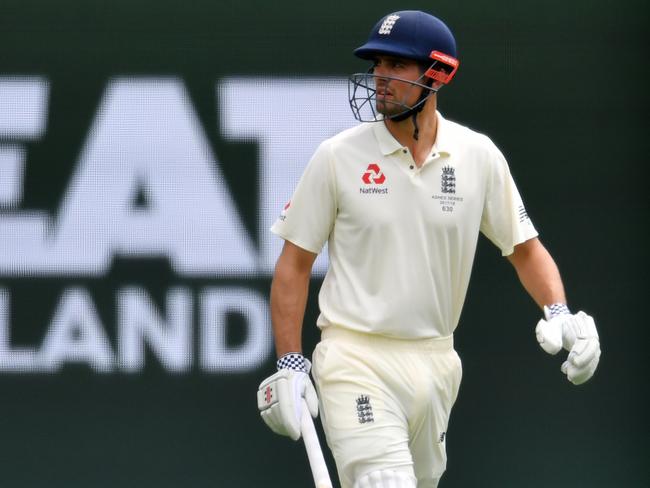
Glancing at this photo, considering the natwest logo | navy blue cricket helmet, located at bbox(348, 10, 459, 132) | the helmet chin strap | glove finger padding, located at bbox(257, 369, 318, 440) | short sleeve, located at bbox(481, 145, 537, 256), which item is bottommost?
glove finger padding, located at bbox(257, 369, 318, 440)

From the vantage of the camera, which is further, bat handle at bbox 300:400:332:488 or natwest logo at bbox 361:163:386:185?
natwest logo at bbox 361:163:386:185

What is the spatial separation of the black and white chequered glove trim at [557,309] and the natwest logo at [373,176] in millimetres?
665

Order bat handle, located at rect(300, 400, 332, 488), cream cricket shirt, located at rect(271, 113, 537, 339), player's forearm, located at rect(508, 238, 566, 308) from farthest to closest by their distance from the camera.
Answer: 1. player's forearm, located at rect(508, 238, 566, 308)
2. cream cricket shirt, located at rect(271, 113, 537, 339)
3. bat handle, located at rect(300, 400, 332, 488)

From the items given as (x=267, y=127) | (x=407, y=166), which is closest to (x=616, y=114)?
(x=267, y=127)

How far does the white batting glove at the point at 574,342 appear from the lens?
175 inches

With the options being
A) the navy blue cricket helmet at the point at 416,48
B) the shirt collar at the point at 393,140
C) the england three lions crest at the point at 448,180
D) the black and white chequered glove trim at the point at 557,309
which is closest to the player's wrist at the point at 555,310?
the black and white chequered glove trim at the point at 557,309

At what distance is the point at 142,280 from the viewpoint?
611 cm

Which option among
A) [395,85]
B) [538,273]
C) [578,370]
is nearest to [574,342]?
[578,370]

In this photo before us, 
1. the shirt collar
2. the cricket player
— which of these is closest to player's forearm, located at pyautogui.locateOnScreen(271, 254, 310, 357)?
the cricket player

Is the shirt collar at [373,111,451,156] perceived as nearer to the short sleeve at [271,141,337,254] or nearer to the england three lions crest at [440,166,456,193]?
the england three lions crest at [440,166,456,193]

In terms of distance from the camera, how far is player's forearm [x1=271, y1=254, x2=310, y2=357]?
4.59m

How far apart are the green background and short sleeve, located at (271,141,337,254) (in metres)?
1.56

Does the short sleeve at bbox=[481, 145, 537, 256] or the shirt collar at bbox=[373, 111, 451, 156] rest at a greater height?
the shirt collar at bbox=[373, 111, 451, 156]

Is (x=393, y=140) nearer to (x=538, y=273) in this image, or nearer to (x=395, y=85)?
(x=395, y=85)
